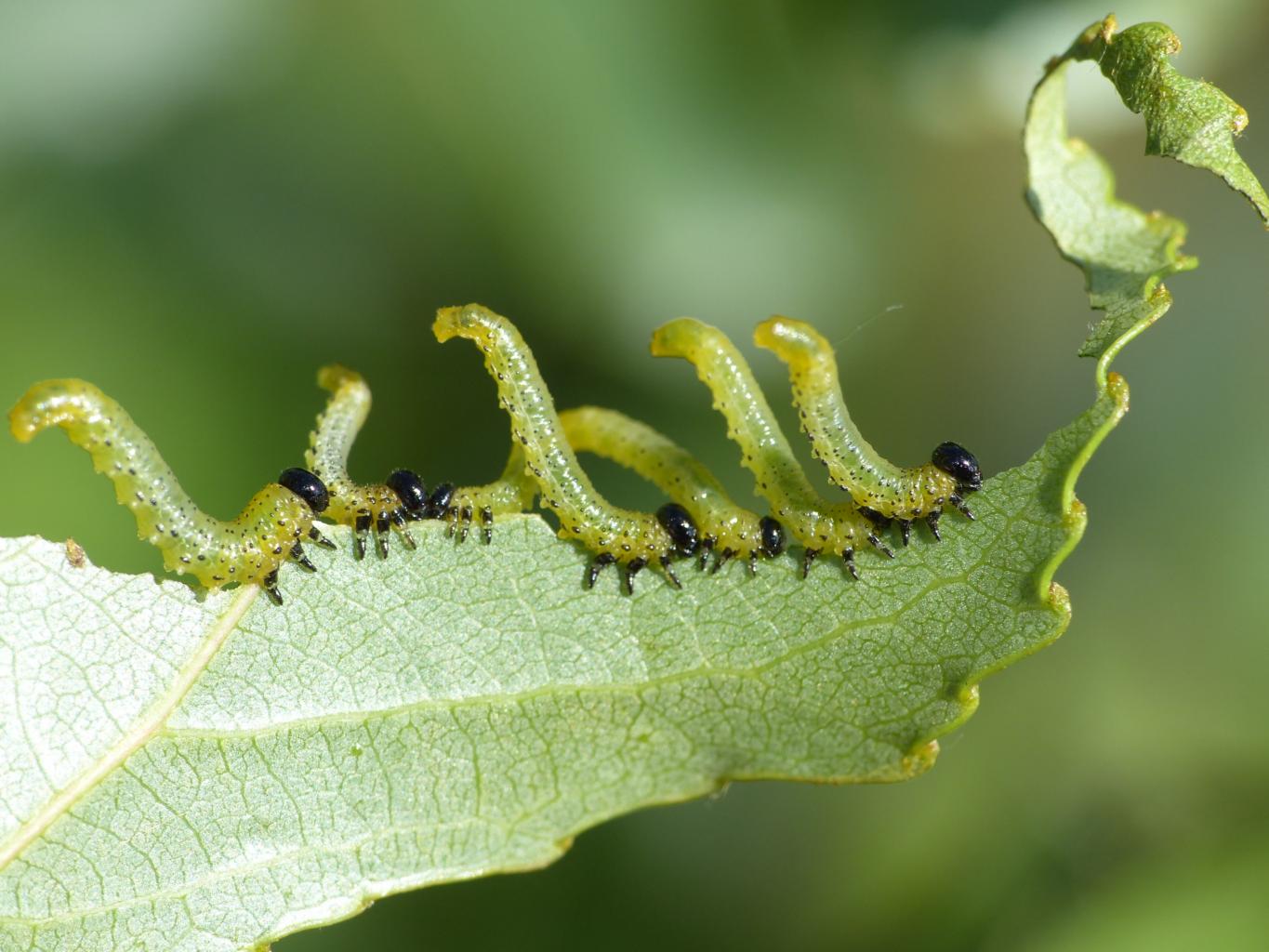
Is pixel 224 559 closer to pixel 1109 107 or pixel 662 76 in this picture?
pixel 662 76

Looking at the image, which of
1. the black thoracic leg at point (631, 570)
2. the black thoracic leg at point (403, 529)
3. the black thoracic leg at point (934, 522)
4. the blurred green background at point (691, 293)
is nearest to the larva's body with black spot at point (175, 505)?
the black thoracic leg at point (403, 529)

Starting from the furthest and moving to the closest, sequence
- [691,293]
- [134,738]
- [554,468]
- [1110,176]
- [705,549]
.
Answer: [691,293] → [1110,176] → [554,468] → [705,549] → [134,738]

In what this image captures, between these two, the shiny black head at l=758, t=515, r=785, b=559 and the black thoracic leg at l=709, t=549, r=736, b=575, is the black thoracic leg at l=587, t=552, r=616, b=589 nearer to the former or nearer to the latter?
the black thoracic leg at l=709, t=549, r=736, b=575

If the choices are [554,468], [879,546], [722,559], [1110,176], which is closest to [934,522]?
[879,546]

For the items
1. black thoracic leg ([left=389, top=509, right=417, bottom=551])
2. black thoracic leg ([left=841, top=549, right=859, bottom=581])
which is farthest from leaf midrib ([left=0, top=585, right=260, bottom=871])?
black thoracic leg ([left=841, top=549, right=859, bottom=581])

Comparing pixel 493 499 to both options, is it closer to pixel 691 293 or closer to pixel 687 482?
pixel 687 482

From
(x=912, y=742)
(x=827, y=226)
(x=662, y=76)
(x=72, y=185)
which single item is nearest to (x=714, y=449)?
(x=827, y=226)

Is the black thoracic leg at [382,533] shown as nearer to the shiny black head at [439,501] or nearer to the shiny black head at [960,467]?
the shiny black head at [439,501]
